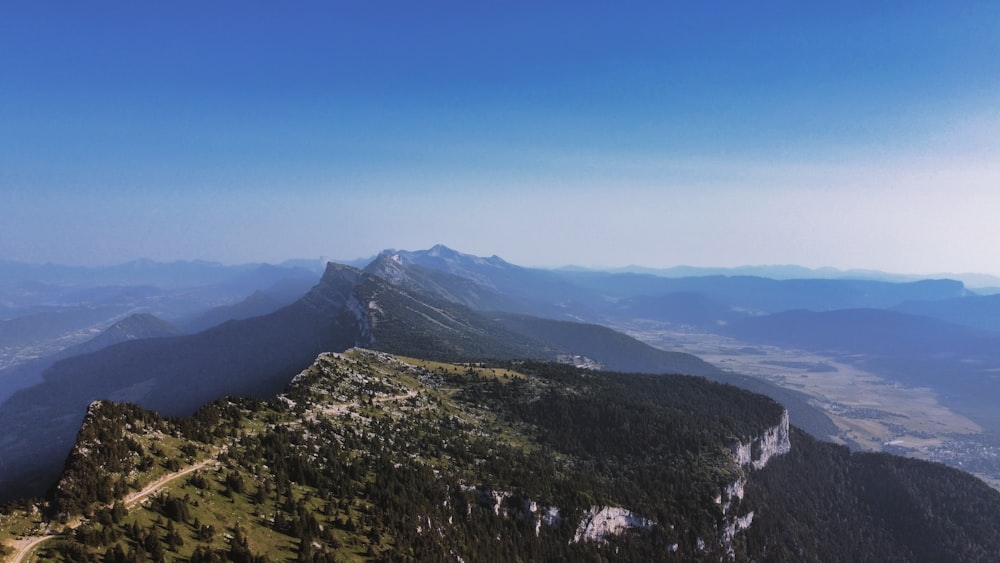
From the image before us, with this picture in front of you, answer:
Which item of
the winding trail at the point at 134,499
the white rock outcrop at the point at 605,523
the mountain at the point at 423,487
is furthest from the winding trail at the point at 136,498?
the white rock outcrop at the point at 605,523

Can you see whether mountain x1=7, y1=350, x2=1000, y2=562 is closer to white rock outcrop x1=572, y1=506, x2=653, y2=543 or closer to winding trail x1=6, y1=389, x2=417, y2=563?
winding trail x1=6, y1=389, x2=417, y2=563

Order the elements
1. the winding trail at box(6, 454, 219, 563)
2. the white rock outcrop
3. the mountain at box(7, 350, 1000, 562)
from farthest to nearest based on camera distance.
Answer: the white rock outcrop, the mountain at box(7, 350, 1000, 562), the winding trail at box(6, 454, 219, 563)

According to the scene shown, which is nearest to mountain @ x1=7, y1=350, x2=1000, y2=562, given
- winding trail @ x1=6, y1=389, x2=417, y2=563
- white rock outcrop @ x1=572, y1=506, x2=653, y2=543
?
winding trail @ x1=6, y1=389, x2=417, y2=563

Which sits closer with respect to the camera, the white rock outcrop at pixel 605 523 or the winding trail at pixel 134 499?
the winding trail at pixel 134 499

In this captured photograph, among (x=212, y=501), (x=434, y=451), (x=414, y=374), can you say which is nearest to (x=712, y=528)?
(x=434, y=451)

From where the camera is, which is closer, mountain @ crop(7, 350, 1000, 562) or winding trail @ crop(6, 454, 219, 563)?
winding trail @ crop(6, 454, 219, 563)

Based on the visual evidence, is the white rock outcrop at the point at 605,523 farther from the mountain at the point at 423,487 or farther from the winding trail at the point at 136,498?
the winding trail at the point at 136,498

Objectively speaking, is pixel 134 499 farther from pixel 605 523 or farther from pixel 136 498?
pixel 605 523

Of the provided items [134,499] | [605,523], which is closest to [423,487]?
[605,523]
